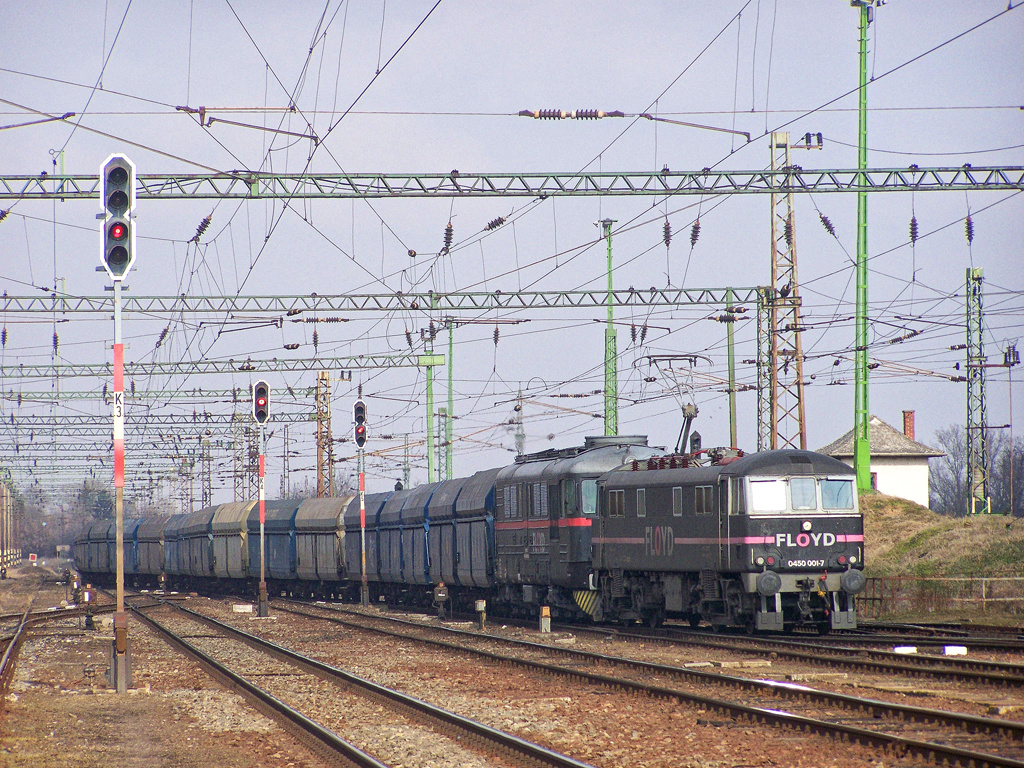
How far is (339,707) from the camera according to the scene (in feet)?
52.6

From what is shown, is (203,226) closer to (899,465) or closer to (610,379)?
(610,379)

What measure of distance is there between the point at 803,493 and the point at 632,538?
4.59 m

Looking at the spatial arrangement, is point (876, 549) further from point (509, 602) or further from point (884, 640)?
point (884, 640)

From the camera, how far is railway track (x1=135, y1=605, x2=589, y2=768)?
12133 millimetres

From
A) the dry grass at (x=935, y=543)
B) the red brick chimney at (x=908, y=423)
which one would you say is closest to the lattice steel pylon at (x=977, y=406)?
the dry grass at (x=935, y=543)

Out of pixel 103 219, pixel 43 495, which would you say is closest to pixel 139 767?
pixel 103 219

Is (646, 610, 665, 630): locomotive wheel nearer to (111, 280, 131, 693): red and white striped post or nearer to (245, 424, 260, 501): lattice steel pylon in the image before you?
(111, 280, 131, 693): red and white striped post

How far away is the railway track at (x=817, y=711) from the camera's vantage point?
450 inches

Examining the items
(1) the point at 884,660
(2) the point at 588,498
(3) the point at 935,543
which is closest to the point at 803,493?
(1) the point at 884,660

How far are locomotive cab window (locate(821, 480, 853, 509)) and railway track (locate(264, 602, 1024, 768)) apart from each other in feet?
19.7

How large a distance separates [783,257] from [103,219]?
2402cm

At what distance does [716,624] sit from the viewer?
995 inches

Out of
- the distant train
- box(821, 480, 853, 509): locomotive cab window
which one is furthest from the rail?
box(821, 480, 853, 509): locomotive cab window

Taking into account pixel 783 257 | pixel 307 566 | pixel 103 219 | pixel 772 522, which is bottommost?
pixel 307 566
